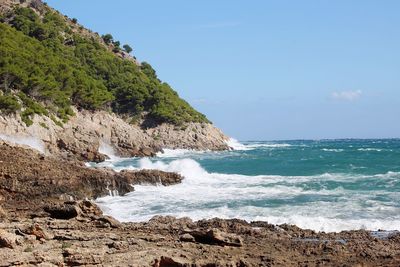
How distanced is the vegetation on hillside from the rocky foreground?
35.2 m

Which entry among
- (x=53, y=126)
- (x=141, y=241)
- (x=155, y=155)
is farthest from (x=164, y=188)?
(x=155, y=155)

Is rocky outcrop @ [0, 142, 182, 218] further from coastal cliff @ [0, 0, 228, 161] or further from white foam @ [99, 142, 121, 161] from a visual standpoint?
white foam @ [99, 142, 121, 161]

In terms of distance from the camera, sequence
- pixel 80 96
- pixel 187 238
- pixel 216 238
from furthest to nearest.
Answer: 1. pixel 80 96
2. pixel 187 238
3. pixel 216 238

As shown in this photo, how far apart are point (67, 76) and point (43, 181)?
45.5m

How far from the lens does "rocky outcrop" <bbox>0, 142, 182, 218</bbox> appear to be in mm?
24359

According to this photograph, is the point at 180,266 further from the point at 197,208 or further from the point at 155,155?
the point at 155,155

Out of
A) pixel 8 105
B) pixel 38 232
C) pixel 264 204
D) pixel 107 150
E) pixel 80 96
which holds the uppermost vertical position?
pixel 80 96

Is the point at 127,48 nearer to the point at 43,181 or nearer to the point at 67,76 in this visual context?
the point at 67,76

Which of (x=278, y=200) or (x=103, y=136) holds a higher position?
(x=103, y=136)

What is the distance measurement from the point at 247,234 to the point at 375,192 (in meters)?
16.1

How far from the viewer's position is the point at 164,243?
589 inches

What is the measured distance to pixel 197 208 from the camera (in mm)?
26547

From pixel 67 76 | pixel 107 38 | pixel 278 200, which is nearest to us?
pixel 278 200

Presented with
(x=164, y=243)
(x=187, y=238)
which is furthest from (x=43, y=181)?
(x=164, y=243)
